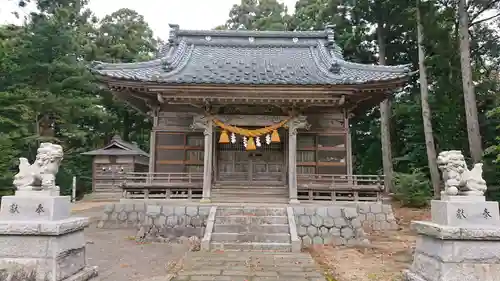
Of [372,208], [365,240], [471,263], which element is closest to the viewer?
[471,263]

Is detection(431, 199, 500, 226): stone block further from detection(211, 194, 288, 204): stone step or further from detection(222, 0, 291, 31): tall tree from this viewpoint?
detection(222, 0, 291, 31): tall tree

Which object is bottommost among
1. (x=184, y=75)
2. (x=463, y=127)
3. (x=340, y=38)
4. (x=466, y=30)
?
(x=463, y=127)

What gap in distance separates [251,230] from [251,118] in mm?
4516

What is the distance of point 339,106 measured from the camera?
14.0 m

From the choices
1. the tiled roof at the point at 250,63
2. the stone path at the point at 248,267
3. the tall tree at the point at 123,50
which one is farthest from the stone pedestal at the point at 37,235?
the tall tree at the point at 123,50

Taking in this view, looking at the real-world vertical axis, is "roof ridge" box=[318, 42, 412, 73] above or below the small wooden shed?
above

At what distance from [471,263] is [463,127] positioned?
53.7 ft

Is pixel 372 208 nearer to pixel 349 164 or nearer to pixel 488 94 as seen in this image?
pixel 349 164

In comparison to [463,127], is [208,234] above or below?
below

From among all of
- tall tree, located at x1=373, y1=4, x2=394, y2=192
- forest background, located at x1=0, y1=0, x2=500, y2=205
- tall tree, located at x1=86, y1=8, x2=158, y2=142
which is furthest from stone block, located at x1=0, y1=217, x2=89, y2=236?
tall tree, located at x1=86, y1=8, x2=158, y2=142

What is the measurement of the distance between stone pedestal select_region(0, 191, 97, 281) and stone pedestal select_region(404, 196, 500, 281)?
5035 millimetres

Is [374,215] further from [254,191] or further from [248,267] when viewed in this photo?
[248,267]

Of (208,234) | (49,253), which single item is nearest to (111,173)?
(208,234)

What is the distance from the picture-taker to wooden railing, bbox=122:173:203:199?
1256 centimetres
